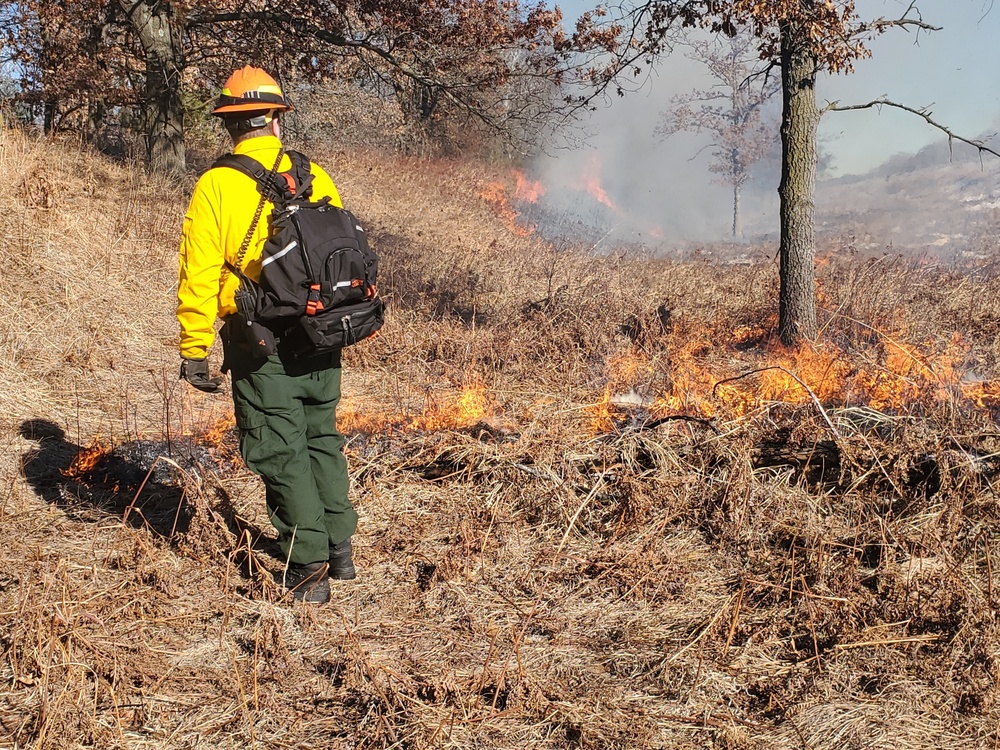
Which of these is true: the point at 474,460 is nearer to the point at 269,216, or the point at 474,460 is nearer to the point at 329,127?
Answer: the point at 269,216

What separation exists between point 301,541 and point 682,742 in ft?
6.02

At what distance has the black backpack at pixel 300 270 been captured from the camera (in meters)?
3.40

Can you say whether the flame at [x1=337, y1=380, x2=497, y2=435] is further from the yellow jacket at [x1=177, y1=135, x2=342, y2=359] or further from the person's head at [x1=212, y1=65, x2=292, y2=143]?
the person's head at [x1=212, y1=65, x2=292, y2=143]

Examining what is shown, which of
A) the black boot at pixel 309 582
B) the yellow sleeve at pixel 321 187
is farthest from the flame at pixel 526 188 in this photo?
the black boot at pixel 309 582

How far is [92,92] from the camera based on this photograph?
37.7 ft

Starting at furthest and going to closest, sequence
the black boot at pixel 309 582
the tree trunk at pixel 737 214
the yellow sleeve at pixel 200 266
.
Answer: the tree trunk at pixel 737 214, the black boot at pixel 309 582, the yellow sleeve at pixel 200 266

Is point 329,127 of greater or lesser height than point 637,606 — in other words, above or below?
above

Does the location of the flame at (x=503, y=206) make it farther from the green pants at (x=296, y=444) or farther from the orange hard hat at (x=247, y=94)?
the orange hard hat at (x=247, y=94)

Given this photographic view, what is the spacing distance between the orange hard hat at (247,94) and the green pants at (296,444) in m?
1.01

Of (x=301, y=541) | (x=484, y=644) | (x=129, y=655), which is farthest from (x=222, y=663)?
(x=484, y=644)

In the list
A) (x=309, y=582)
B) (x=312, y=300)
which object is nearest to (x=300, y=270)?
(x=312, y=300)

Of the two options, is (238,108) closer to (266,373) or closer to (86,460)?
(266,373)

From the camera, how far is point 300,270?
11.2ft

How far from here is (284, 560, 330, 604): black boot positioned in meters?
3.73
